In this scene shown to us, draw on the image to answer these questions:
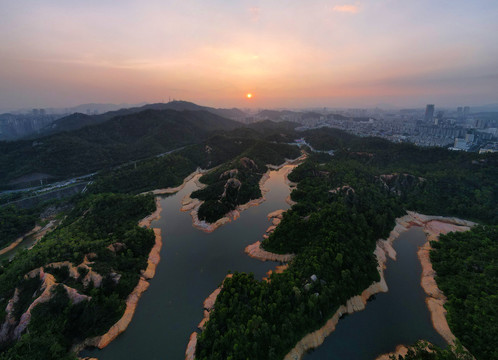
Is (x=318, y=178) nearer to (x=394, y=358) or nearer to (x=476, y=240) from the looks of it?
(x=476, y=240)

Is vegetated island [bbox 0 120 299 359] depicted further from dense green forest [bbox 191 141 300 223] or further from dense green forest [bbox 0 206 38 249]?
dense green forest [bbox 191 141 300 223]

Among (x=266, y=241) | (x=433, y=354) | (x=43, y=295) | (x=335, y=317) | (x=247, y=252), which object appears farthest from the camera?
(x=266, y=241)

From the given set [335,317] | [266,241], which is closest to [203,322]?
[335,317]

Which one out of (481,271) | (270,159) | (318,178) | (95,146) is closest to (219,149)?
(270,159)

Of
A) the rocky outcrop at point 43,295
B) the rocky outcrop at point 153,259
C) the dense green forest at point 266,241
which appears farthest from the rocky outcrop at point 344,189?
the rocky outcrop at point 43,295

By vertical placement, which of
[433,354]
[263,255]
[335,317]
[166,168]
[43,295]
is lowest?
[335,317]

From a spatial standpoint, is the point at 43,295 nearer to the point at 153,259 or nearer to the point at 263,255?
the point at 153,259

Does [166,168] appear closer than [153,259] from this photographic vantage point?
No
